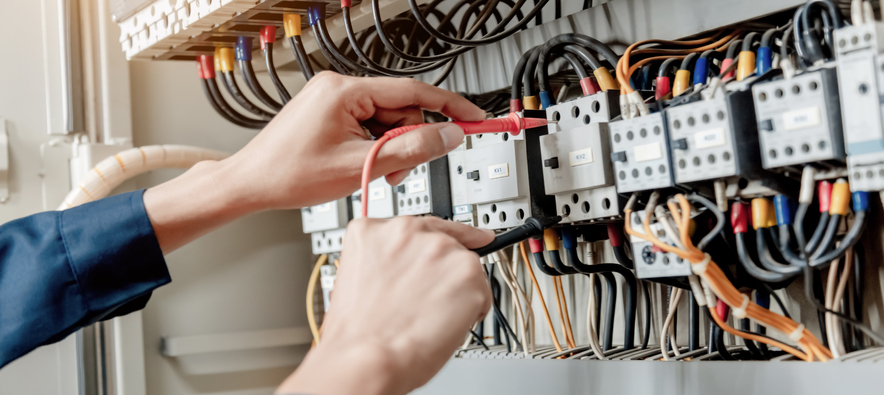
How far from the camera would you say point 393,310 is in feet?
1.83

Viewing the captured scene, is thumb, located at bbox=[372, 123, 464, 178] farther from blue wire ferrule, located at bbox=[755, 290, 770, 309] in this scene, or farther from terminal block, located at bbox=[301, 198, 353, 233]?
terminal block, located at bbox=[301, 198, 353, 233]

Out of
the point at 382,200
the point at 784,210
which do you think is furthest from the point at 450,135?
the point at 382,200

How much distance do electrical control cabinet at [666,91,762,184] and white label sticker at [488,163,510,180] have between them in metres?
0.25

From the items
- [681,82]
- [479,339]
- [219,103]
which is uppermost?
[219,103]

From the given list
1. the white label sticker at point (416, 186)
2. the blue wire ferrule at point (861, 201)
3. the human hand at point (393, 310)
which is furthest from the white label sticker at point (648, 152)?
the white label sticker at point (416, 186)

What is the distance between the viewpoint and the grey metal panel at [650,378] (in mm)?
698

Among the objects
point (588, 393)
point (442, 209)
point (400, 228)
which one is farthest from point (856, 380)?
point (442, 209)

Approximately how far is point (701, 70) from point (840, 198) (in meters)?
0.24

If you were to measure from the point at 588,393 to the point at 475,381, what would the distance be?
8.6 inches

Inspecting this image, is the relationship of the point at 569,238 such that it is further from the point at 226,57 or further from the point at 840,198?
the point at 226,57

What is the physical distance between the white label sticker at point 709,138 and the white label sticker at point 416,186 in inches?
19.9

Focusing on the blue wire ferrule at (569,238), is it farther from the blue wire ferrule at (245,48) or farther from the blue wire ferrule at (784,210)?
the blue wire ferrule at (245,48)

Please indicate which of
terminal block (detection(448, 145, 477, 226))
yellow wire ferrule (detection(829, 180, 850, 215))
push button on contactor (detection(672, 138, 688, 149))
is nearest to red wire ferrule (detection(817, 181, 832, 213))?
yellow wire ferrule (detection(829, 180, 850, 215))

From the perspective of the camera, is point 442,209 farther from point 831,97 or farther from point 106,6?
point 106,6
